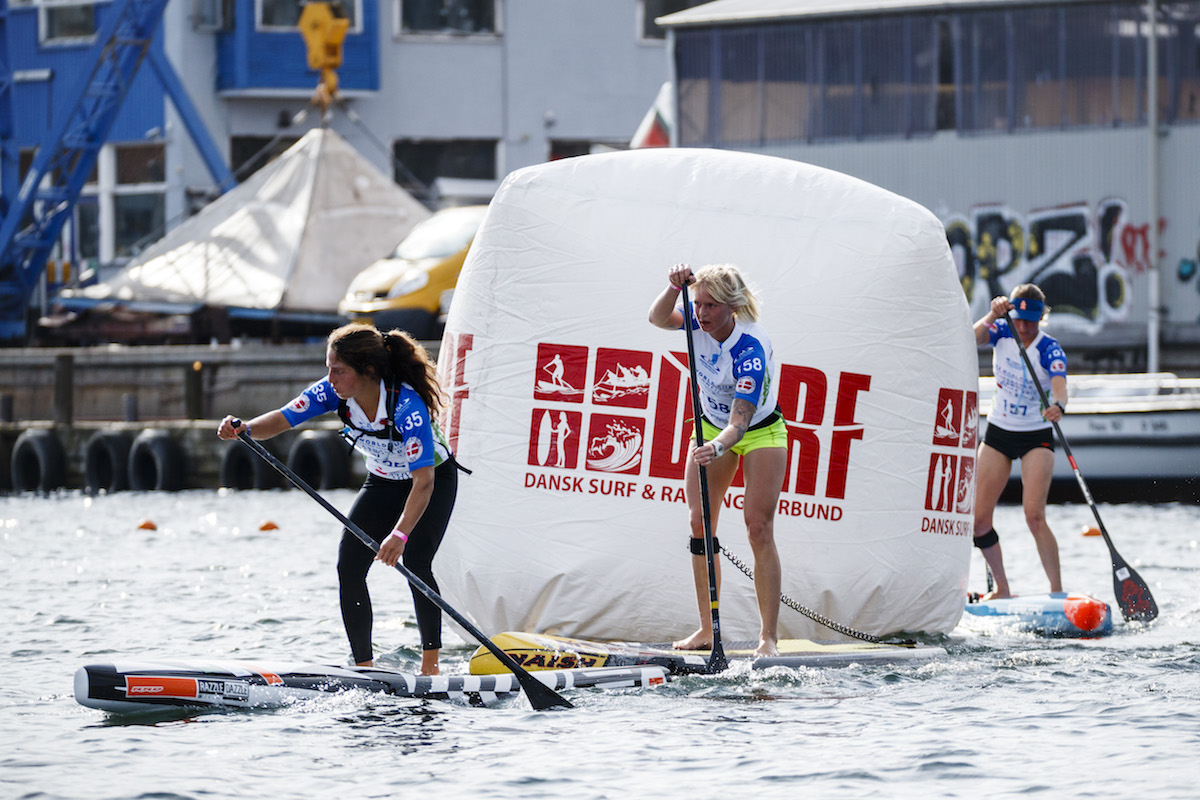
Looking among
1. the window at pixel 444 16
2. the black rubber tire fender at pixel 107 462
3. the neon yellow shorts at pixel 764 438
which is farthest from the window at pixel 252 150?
the neon yellow shorts at pixel 764 438

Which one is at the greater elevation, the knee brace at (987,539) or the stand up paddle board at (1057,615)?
the knee brace at (987,539)

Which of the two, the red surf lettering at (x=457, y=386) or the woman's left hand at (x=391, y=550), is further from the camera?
the red surf lettering at (x=457, y=386)

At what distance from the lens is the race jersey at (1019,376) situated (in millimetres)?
10953

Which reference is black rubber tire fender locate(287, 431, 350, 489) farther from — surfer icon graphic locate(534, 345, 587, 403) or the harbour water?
surfer icon graphic locate(534, 345, 587, 403)

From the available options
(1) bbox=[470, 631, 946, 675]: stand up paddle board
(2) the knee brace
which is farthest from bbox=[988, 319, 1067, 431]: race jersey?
(1) bbox=[470, 631, 946, 675]: stand up paddle board

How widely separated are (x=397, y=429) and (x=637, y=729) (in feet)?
5.31

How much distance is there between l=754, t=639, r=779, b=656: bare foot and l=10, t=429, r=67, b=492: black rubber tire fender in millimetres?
16672

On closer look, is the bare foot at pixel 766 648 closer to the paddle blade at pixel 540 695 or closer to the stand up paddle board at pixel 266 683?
the stand up paddle board at pixel 266 683

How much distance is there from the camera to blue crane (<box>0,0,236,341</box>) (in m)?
30.2

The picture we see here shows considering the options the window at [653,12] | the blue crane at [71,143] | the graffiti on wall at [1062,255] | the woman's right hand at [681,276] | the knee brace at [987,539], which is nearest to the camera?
the woman's right hand at [681,276]

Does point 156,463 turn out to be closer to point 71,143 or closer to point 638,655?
point 71,143

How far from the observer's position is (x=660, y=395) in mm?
9344

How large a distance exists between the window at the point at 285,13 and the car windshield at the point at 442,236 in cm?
996

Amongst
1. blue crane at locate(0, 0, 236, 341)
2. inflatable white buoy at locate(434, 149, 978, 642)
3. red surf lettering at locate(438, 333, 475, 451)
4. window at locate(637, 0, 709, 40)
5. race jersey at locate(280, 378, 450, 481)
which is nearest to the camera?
race jersey at locate(280, 378, 450, 481)
